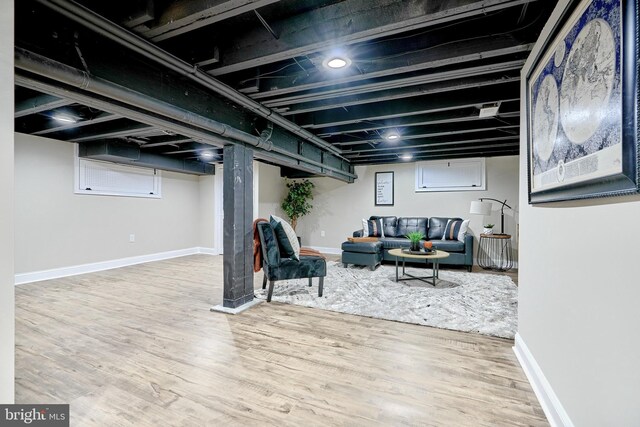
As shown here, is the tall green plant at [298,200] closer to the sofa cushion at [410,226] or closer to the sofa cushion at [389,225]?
the sofa cushion at [389,225]

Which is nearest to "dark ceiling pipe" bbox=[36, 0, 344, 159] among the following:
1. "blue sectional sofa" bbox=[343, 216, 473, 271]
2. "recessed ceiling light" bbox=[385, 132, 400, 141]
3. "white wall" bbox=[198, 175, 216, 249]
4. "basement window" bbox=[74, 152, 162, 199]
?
"recessed ceiling light" bbox=[385, 132, 400, 141]

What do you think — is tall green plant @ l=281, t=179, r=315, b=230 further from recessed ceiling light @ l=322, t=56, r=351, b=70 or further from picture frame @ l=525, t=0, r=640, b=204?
picture frame @ l=525, t=0, r=640, b=204

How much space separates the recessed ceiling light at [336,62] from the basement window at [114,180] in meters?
4.85

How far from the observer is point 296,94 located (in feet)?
8.84

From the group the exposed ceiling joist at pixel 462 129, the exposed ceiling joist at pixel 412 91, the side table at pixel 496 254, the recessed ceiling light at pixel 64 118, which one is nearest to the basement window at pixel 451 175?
the side table at pixel 496 254

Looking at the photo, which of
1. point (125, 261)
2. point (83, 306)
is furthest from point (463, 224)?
point (125, 261)

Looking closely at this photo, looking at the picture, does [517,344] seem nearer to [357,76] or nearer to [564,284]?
[564,284]

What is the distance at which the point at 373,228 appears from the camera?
614 cm

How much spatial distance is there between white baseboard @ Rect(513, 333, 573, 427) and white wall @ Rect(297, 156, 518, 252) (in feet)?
14.0

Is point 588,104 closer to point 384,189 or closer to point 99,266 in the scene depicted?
point 384,189

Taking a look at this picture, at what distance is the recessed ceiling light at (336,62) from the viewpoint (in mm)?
1980

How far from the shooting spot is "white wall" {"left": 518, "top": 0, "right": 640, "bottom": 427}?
920mm

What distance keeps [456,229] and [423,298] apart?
8.40 feet

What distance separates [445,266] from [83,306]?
5.50 m
